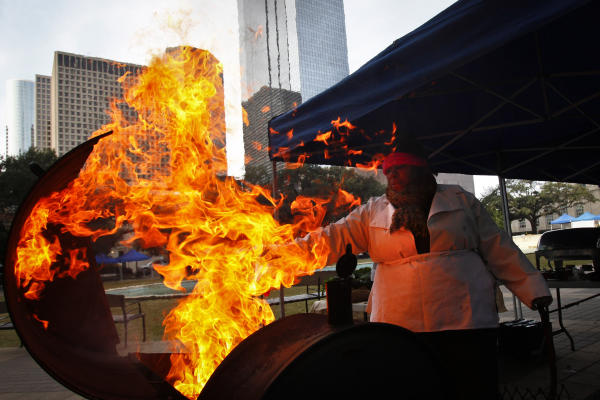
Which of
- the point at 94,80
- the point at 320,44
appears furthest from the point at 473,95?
the point at 320,44

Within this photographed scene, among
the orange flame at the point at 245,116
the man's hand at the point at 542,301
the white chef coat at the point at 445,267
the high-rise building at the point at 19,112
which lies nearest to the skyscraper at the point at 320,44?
the orange flame at the point at 245,116

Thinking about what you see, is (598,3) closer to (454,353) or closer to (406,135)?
(406,135)

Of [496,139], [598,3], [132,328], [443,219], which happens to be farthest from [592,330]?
[132,328]

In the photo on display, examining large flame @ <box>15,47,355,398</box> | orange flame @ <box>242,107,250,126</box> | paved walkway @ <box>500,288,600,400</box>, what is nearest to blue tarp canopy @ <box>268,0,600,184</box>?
orange flame @ <box>242,107,250,126</box>

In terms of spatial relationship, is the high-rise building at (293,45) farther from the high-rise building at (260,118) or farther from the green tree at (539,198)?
the green tree at (539,198)

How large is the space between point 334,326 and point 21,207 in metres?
1.35

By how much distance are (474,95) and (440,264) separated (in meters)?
3.03

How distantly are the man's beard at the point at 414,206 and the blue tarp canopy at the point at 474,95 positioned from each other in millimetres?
412

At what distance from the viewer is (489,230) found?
2189 millimetres

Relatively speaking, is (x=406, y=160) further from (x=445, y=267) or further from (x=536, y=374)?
(x=536, y=374)

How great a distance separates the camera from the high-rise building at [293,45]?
4367 mm

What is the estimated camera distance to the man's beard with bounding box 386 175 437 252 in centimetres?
213

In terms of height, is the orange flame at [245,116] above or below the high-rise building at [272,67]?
below

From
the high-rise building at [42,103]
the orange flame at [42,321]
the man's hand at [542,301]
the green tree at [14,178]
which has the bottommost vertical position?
the man's hand at [542,301]
